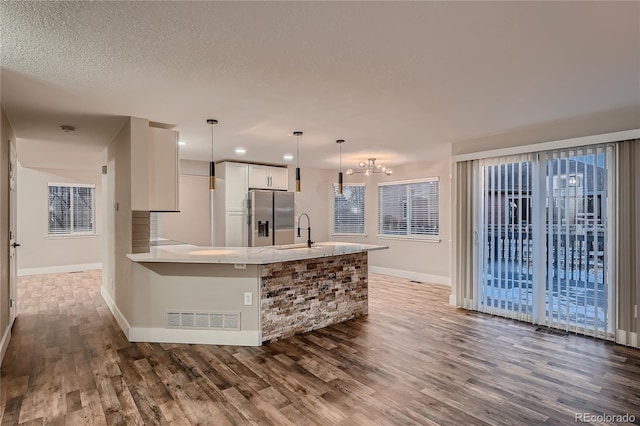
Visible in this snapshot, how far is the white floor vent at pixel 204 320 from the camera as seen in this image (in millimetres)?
3588

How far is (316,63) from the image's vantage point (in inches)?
91.9

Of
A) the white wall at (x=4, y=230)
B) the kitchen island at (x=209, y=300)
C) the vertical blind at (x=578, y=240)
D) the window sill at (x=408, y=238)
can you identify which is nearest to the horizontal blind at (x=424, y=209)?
the window sill at (x=408, y=238)

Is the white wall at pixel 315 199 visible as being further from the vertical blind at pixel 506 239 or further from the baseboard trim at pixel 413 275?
the vertical blind at pixel 506 239

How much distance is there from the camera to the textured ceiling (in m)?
1.77

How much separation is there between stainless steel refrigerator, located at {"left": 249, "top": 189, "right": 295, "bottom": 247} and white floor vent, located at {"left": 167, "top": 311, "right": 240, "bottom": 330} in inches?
106

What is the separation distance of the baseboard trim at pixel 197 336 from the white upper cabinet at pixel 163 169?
1287 millimetres

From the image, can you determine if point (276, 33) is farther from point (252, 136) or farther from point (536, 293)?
point (536, 293)

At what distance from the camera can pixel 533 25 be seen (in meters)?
1.88

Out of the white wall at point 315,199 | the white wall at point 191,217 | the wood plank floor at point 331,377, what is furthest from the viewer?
the white wall at point 315,199

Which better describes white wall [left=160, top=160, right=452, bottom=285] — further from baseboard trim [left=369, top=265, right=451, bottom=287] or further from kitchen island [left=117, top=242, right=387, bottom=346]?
kitchen island [left=117, top=242, right=387, bottom=346]

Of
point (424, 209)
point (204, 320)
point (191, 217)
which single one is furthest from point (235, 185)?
point (424, 209)

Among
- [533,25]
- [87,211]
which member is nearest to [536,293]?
[533,25]

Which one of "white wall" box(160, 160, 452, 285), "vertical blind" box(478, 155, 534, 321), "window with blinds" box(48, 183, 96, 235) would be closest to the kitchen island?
"vertical blind" box(478, 155, 534, 321)

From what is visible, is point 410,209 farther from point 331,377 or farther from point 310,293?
point 331,377
